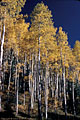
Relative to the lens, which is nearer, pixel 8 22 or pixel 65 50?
pixel 8 22

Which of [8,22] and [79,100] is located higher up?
[8,22]

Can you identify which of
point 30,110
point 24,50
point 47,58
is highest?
point 24,50

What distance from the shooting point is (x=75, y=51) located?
80.0 ft

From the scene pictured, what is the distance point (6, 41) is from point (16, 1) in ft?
18.1

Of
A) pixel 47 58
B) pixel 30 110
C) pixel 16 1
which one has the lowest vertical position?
pixel 30 110

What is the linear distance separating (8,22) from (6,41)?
17.4 feet

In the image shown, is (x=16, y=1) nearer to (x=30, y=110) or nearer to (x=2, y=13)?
(x=2, y=13)

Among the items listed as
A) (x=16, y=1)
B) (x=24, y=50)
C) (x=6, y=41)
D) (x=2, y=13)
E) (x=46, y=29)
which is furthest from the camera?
(x=24, y=50)

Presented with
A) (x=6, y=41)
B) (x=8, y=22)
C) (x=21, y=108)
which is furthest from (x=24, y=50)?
(x=21, y=108)

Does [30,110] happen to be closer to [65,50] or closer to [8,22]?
[65,50]

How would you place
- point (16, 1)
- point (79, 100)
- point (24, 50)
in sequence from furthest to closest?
point (79, 100) → point (24, 50) → point (16, 1)

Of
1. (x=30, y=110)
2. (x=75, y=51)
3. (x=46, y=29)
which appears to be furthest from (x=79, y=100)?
(x=46, y=29)

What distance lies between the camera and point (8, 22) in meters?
9.62

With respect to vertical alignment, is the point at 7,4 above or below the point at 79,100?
above
